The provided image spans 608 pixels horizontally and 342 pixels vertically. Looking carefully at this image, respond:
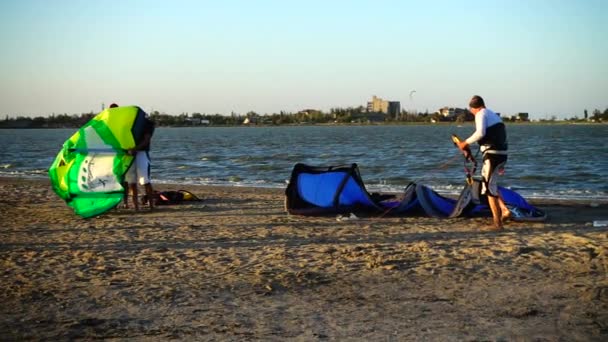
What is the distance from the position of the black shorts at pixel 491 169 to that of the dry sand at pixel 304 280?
2.02 feet

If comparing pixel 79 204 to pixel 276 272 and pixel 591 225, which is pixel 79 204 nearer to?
pixel 276 272

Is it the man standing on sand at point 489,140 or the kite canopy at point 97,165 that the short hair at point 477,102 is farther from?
the kite canopy at point 97,165

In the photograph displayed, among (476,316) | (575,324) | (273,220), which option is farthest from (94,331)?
(273,220)

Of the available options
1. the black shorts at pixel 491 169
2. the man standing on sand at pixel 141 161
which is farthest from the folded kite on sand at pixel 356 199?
the man standing on sand at pixel 141 161

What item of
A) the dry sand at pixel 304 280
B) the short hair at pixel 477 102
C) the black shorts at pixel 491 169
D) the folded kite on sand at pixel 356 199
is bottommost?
the dry sand at pixel 304 280

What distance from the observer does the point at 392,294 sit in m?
5.66

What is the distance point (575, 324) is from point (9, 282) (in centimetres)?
520

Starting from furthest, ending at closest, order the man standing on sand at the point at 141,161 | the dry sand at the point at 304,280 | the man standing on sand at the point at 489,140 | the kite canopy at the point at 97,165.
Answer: the man standing on sand at the point at 141,161 < the kite canopy at the point at 97,165 < the man standing on sand at the point at 489,140 < the dry sand at the point at 304,280

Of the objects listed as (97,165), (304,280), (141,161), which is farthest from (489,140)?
(97,165)

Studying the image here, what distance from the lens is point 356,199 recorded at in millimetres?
10336

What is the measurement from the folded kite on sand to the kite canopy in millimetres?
2811

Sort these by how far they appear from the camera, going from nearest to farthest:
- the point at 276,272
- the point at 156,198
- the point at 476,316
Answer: the point at 476,316
the point at 276,272
the point at 156,198

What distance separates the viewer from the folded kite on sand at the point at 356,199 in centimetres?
988

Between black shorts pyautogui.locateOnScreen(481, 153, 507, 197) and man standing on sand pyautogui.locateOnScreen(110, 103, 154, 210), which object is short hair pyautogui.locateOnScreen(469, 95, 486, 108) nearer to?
black shorts pyautogui.locateOnScreen(481, 153, 507, 197)
